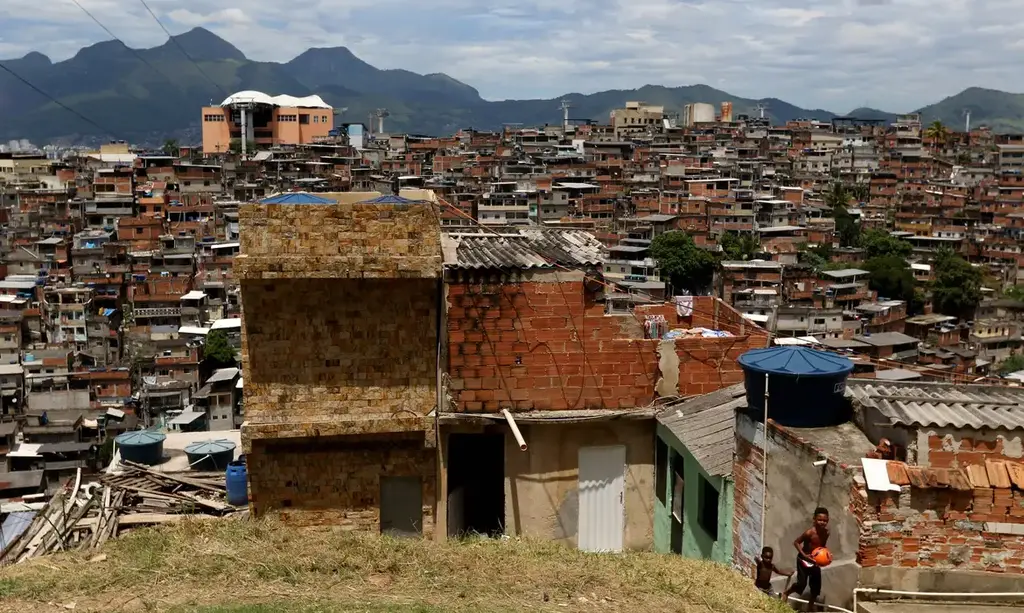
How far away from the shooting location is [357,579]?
9.21 m

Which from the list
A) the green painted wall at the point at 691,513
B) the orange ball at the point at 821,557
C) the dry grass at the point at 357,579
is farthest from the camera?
the green painted wall at the point at 691,513

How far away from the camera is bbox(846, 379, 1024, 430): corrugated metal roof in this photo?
8055mm

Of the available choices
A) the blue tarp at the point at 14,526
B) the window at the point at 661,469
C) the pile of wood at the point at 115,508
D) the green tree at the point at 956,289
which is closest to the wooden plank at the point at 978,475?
the window at the point at 661,469

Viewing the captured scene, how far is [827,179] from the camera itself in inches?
3912

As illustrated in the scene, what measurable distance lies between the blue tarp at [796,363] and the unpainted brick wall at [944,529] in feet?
5.54

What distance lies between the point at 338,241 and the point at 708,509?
5.53 metres

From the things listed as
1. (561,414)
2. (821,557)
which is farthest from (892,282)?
(821,557)

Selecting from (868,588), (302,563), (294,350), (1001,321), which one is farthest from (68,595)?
(1001,321)

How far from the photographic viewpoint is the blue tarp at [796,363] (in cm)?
889

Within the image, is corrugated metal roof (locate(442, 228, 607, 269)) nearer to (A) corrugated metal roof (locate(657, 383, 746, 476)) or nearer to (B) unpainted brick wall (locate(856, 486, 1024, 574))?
(A) corrugated metal roof (locate(657, 383, 746, 476))

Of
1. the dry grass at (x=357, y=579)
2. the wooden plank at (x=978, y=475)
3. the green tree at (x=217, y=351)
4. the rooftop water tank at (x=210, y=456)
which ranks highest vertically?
the wooden plank at (x=978, y=475)

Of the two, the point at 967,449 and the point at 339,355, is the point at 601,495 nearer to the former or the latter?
the point at 339,355

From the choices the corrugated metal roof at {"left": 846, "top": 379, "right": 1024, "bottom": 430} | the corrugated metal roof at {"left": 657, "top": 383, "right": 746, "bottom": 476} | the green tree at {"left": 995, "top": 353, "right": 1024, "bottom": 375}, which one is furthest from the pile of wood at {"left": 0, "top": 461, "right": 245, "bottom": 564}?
the green tree at {"left": 995, "top": 353, "right": 1024, "bottom": 375}

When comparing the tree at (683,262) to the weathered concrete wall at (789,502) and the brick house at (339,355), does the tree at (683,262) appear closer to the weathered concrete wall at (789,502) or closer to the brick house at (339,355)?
the brick house at (339,355)
